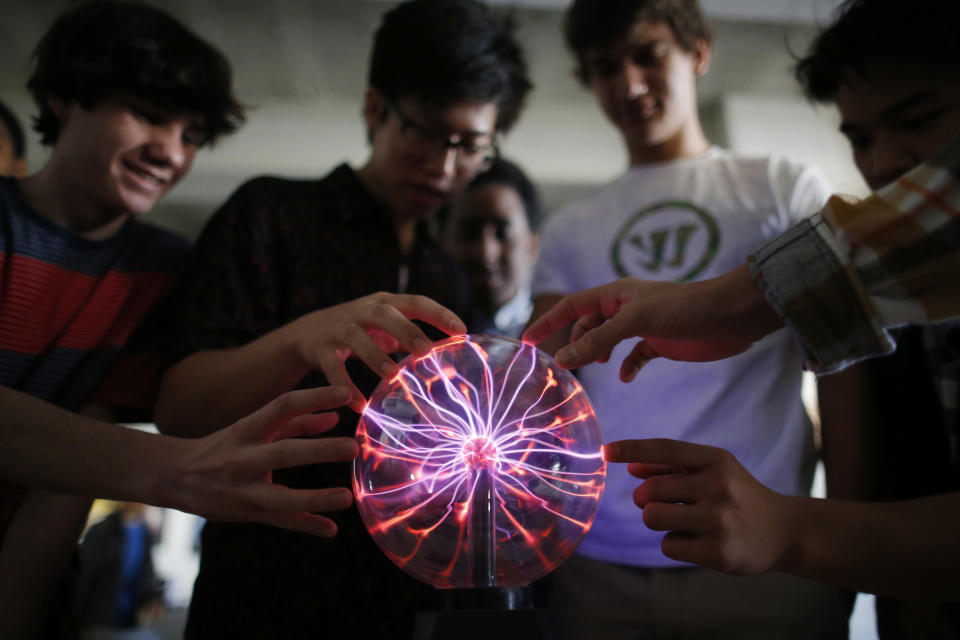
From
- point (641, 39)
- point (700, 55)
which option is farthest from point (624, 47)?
point (700, 55)

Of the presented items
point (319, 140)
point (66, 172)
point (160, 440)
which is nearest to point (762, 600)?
point (160, 440)

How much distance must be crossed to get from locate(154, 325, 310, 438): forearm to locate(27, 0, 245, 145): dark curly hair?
24.2 inches

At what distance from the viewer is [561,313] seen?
818mm

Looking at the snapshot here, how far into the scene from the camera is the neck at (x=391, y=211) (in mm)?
1233

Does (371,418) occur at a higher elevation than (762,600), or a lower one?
higher

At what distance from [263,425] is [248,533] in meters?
0.38

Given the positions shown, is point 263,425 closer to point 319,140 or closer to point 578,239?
point 578,239

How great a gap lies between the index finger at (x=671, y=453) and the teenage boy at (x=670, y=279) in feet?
1.49

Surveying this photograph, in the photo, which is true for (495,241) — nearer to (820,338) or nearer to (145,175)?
(145,175)

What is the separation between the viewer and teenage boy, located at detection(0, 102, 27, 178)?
4.71 feet

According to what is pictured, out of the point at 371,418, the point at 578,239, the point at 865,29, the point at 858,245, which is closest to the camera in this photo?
the point at 858,245

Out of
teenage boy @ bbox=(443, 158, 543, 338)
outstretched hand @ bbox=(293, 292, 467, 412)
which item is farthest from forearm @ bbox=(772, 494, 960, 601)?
teenage boy @ bbox=(443, 158, 543, 338)

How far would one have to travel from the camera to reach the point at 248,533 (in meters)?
0.95

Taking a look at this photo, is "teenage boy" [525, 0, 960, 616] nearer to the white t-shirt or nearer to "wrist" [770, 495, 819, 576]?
"wrist" [770, 495, 819, 576]
